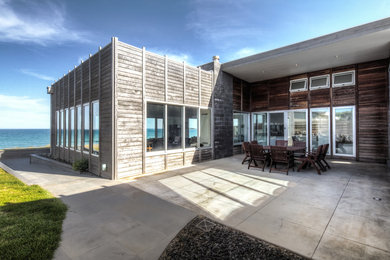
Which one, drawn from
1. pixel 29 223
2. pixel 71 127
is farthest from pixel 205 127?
pixel 29 223

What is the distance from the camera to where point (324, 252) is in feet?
6.16

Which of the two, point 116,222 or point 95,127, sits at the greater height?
point 95,127

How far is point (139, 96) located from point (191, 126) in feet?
7.99

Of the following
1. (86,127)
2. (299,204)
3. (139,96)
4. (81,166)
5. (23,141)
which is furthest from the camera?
(23,141)

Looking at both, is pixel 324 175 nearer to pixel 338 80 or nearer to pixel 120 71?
pixel 338 80

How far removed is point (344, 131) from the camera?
7.77 meters

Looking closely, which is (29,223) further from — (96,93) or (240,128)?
(240,128)

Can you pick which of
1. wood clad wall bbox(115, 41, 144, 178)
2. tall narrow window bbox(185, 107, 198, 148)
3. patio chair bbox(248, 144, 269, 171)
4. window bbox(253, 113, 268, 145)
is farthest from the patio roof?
→ wood clad wall bbox(115, 41, 144, 178)

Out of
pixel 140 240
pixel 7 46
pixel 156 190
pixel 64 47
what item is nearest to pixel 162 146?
pixel 156 190

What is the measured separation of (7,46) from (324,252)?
57.5 ft

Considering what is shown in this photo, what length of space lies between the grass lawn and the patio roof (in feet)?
25.2

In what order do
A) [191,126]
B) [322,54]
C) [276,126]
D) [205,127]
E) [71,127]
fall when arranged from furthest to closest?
1. [276,126]
2. [71,127]
3. [205,127]
4. [191,126]
5. [322,54]

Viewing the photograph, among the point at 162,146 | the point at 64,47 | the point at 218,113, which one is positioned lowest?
the point at 162,146

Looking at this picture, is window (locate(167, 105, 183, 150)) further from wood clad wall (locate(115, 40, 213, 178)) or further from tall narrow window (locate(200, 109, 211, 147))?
A: tall narrow window (locate(200, 109, 211, 147))
